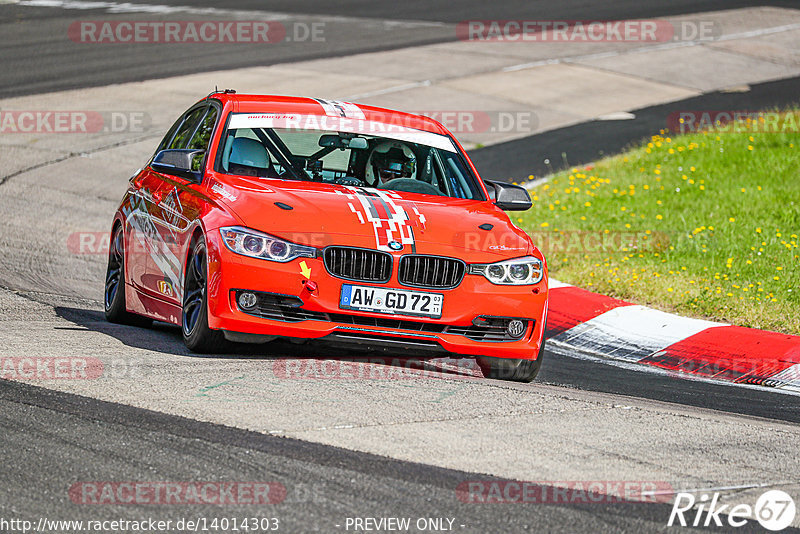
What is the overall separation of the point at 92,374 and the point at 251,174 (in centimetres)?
211

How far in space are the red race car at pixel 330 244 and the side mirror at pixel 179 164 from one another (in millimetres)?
12

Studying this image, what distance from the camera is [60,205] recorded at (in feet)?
44.4

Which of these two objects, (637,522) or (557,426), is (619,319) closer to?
(557,426)

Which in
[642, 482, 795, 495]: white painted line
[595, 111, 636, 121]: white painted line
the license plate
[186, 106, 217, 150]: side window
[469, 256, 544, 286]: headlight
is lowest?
[642, 482, 795, 495]: white painted line

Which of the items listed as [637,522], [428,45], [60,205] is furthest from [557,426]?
[428,45]

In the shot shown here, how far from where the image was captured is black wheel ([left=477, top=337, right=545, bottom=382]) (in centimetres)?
726

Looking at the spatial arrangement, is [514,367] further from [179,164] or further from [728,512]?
[728,512]

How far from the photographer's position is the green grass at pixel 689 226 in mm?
10000

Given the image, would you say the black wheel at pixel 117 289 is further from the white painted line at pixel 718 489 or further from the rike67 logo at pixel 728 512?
the rike67 logo at pixel 728 512

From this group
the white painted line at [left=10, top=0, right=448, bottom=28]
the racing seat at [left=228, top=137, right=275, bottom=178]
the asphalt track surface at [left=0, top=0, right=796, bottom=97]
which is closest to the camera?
the racing seat at [left=228, top=137, right=275, bottom=178]

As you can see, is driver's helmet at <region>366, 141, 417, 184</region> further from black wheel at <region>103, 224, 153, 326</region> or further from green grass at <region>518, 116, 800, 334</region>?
green grass at <region>518, 116, 800, 334</region>

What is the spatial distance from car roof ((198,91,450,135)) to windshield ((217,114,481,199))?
93 millimetres

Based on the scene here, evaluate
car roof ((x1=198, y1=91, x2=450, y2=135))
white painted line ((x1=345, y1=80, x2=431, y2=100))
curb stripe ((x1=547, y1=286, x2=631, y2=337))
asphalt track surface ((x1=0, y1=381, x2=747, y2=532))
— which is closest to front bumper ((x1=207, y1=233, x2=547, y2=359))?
asphalt track surface ((x1=0, y1=381, x2=747, y2=532))

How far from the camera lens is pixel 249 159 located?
7805mm
